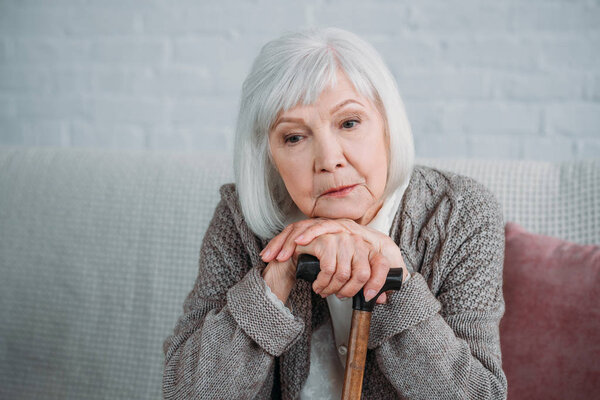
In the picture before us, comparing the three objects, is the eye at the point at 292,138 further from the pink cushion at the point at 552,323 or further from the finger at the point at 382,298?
the pink cushion at the point at 552,323

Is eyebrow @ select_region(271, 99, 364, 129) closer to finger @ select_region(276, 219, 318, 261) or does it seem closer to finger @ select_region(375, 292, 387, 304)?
finger @ select_region(276, 219, 318, 261)

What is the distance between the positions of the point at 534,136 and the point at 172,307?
3.79 feet

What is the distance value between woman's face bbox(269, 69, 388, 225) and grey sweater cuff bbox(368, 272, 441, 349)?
0.55 ft

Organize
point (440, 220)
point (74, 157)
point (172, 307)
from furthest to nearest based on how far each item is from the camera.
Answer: point (74, 157)
point (172, 307)
point (440, 220)

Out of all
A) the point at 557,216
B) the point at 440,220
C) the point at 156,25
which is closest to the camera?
the point at 440,220

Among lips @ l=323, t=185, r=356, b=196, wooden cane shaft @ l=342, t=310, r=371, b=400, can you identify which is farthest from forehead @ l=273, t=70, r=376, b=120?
wooden cane shaft @ l=342, t=310, r=371, b=400

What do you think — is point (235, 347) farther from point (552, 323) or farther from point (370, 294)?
point (552, 323)

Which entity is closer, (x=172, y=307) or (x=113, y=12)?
(x=172, y=307)

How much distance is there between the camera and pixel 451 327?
1072mm

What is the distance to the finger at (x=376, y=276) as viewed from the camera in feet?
3.05

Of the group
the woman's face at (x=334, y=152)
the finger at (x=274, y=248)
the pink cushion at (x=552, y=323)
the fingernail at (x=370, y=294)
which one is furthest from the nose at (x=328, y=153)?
the pink cushion at (x=552, y=323)

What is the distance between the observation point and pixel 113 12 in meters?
1.98

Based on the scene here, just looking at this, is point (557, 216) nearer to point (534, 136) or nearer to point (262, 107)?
point (534, 136)

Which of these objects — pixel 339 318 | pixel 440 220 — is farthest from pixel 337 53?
pixel 339 318
